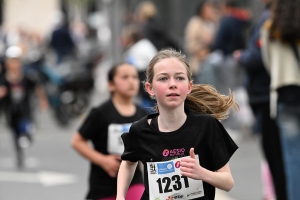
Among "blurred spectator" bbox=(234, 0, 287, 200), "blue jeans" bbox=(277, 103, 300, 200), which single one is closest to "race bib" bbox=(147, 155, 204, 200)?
"blue jeans" bbox=(277, 103, 300, 200)

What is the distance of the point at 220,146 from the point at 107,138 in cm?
244

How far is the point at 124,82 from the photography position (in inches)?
297

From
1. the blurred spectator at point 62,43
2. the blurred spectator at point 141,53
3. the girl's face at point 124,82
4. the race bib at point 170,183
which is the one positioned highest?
the blurred spectator at point 62,43

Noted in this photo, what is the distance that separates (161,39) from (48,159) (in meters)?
2.58

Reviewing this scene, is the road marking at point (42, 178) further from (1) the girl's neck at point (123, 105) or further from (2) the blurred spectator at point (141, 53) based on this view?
(1) the girl's neck at point (123, 105)

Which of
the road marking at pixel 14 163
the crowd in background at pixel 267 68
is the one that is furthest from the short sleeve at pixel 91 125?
the road marking at pixel 14 163

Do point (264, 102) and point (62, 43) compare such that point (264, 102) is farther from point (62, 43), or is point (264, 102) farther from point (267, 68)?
point (62, 43)

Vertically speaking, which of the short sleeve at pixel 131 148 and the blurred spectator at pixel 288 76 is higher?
the blurred spectator at pixel 288 76

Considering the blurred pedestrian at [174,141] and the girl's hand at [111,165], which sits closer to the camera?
the blurred pedestrian at [174,141]

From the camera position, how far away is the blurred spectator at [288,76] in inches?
283

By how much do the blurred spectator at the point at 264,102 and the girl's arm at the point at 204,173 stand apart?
134 inches

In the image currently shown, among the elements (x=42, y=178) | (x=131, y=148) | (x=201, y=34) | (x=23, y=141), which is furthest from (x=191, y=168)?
(x=201, y=34)

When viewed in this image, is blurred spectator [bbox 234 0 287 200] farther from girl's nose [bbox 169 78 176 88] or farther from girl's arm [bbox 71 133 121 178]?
girl's nose [bbox 169 78 176 88]

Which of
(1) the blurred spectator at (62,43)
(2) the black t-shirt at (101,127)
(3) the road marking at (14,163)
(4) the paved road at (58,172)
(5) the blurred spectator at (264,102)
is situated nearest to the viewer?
(2) the black t-shirt at (101,127)
